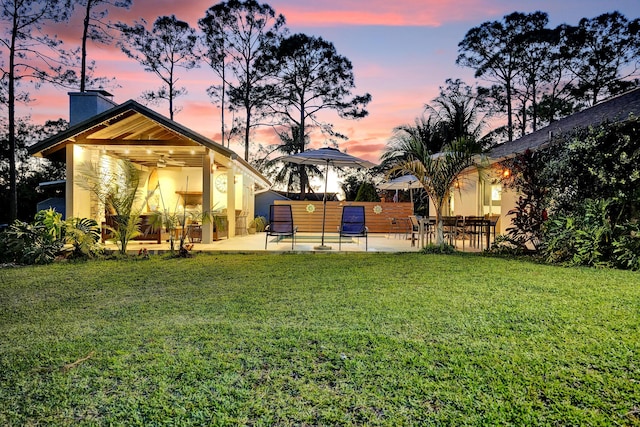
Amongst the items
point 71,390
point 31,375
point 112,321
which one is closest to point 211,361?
point 71,390

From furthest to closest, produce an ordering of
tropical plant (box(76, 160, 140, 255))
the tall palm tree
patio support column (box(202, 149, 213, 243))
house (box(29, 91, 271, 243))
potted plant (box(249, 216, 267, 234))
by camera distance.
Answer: potted plant (box(249, 216, 267, 234))
patio support column (box(202, 149, 213, 243))
house (box(29, 91, 271, 243))
the tall palm tree
tropical plant (box(76, 160, 140, 255))

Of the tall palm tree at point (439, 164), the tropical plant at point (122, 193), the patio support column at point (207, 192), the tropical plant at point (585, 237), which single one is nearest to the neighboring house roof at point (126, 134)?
the patio support column at point (207, 192)

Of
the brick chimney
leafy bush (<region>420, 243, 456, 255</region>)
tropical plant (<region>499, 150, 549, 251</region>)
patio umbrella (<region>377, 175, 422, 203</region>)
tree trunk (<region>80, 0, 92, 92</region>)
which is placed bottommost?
leafy bush (<region>420, 243, 456, 255</region>)

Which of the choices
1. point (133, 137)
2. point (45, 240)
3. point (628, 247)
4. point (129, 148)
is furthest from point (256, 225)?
point (628, 247)

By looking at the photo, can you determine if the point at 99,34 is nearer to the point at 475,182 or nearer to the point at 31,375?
the point at 475,182

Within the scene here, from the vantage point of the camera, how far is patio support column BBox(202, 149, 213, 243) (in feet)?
33.4

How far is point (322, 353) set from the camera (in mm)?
2791

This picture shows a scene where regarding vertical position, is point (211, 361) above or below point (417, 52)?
below

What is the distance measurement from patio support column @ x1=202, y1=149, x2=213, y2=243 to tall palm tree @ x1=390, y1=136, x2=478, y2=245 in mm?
5039

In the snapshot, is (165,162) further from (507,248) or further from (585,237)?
(585,237)

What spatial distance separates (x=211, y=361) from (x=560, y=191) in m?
7.86

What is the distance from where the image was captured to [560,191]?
25.2ft

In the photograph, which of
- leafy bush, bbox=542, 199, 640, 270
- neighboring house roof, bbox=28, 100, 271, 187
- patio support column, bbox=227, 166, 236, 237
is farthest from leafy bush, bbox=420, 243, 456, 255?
patio support column, bbox=227, 166, 236, 237

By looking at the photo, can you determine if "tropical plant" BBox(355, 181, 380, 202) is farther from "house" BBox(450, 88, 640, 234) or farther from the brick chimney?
the brick chimney
